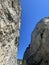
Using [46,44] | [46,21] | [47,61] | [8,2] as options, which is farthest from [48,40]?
[8,2]

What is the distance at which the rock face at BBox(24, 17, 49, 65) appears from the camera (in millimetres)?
35734

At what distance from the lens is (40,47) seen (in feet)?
122

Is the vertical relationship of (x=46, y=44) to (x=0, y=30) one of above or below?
below

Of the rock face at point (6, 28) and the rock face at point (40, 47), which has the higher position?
the rock face at point (6, 28)

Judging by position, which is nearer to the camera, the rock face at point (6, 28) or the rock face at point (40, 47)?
the rock face at point (6, 28)

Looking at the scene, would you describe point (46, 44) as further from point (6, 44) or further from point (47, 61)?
point (6, 44)

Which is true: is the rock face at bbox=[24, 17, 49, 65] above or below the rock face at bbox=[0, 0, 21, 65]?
below

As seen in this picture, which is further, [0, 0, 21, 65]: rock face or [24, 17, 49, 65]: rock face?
[24, 17, 49, 65]: rock face

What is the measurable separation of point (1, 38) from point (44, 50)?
25437 mm

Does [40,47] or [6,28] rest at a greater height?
[6,28]

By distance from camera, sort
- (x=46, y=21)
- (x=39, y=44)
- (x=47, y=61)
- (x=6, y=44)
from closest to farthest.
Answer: (x=6, y=44) → (x=47, y=61) → (x=39, y=44) → (x=46, y=21)

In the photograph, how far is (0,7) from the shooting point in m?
10.9

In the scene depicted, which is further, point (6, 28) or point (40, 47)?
point (40, 47)

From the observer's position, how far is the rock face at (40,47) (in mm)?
35734
